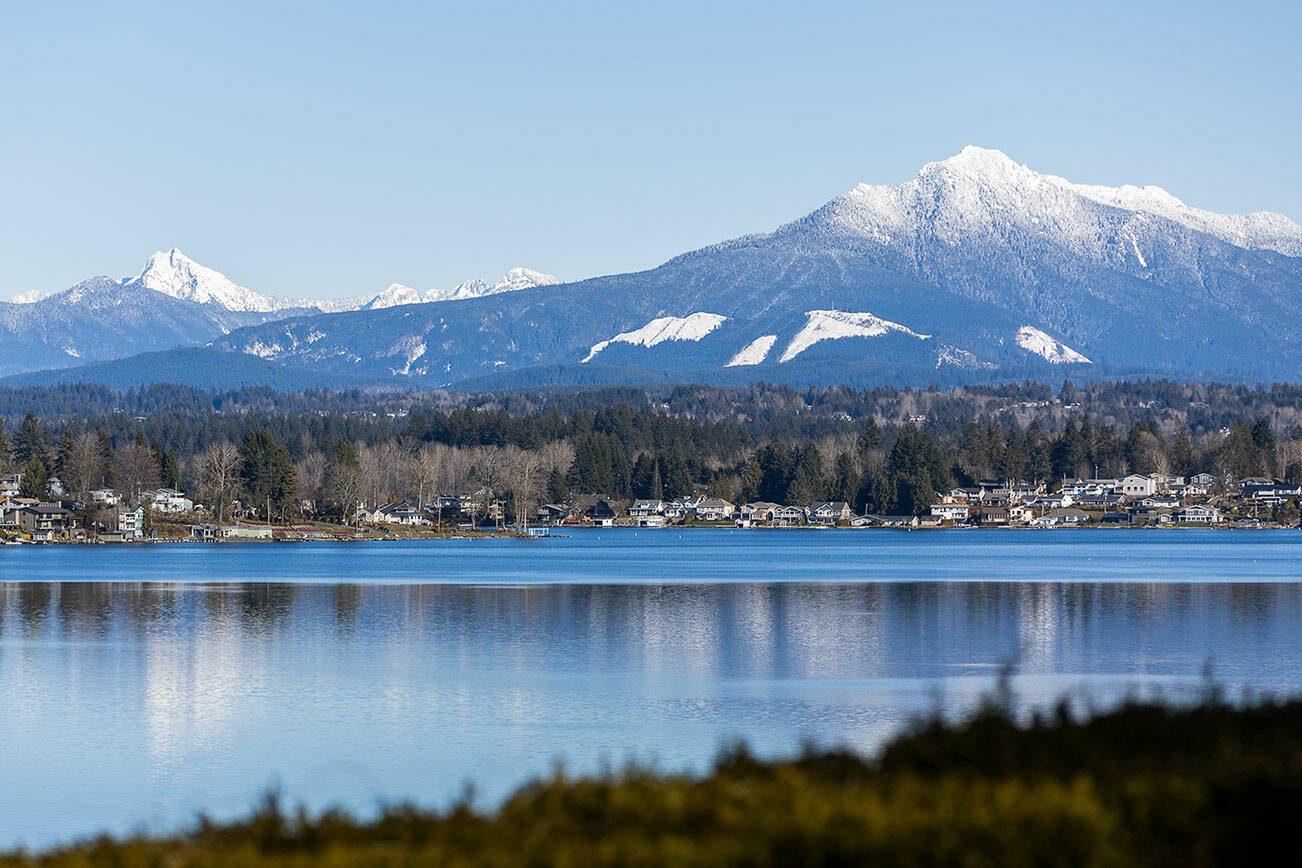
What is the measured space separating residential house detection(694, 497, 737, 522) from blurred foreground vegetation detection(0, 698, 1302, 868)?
175 metres

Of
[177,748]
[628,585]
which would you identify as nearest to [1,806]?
[177,748]

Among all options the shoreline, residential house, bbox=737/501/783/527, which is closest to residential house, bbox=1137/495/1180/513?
the shoreline

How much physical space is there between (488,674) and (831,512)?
146m

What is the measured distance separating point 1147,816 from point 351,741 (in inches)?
744

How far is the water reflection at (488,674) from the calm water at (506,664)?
0.31ft

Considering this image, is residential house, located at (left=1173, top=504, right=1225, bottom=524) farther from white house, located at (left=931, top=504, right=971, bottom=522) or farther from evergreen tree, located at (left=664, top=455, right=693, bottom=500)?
evergreen tree, located at (left=664, top=455, right=693, bottom=500)

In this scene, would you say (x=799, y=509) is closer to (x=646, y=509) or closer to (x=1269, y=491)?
(x=646, y=509)

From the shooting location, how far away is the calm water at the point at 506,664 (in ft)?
76.8

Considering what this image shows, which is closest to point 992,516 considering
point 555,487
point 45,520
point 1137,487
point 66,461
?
point 1137,487

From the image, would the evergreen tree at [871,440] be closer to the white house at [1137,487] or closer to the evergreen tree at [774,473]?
the evergreen tree at [774,473]

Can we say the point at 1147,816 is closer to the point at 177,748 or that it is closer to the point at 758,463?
the point at 177,748

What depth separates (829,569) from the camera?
82.2 metres

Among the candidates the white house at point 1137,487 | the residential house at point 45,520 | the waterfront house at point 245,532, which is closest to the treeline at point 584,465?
the waterfront house at point 245,532

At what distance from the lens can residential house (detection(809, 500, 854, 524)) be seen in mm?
177875
